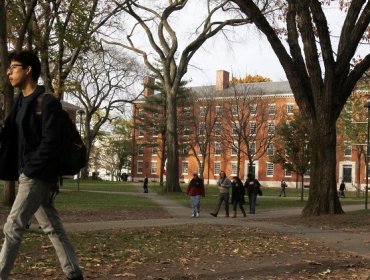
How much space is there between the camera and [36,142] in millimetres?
4617

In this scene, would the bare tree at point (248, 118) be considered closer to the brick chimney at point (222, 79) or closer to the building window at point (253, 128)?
the building window at point (253, 128)

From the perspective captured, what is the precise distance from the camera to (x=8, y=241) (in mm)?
4645

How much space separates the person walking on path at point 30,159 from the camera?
454 cm

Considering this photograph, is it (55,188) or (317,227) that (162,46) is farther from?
(55,188)

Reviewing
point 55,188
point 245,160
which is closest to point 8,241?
point 55,188

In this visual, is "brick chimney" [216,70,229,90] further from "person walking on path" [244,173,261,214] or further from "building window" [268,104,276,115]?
"person walking on path" [244,173,261,214]

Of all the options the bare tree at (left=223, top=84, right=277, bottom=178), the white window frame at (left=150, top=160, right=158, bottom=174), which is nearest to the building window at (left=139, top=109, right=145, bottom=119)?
the bare tree at (left=223, top=84, right=277, bottom=178)

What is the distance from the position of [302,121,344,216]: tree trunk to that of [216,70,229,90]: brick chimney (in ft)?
199

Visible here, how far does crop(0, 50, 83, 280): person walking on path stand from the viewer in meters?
4.54

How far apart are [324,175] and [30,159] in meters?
14.3

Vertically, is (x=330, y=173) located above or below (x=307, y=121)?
below

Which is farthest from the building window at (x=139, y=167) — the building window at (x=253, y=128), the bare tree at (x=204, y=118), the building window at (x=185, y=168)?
the building window at (x=253, y=128)

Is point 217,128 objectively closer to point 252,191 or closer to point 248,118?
point 248,118

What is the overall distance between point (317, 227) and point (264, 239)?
4.53m
